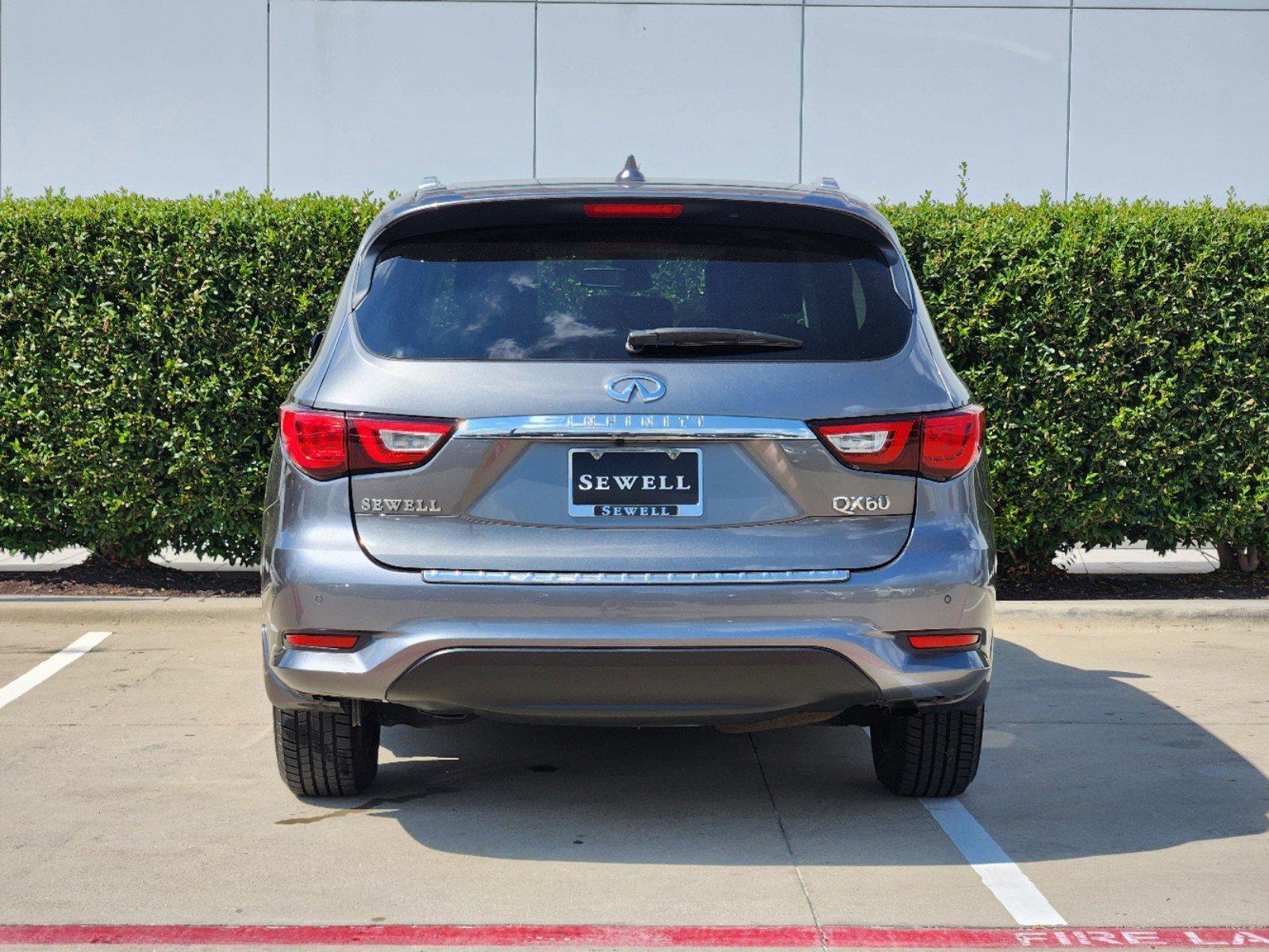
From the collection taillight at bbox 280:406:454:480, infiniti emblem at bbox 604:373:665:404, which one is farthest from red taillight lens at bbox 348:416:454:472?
infiniti emblem at bbox 604:373:665:404

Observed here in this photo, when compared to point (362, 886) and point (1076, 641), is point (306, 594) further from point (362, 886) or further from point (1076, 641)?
point (1076, 641)

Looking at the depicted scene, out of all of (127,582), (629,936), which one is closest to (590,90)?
(127,582)

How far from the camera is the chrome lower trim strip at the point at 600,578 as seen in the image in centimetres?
383

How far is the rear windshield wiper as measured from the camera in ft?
13.1

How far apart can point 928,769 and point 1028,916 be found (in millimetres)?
912

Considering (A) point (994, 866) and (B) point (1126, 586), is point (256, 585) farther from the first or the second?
(A) point (994, 866)

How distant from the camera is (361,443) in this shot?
12.8 ft

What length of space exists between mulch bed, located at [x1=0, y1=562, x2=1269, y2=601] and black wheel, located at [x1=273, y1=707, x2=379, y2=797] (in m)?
4.11

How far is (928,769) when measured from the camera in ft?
15.3

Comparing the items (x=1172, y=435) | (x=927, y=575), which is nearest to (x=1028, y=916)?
(x=927, y=575)

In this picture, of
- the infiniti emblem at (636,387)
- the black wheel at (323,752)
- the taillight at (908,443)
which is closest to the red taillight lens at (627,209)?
the infiniti emblem at (636,387)

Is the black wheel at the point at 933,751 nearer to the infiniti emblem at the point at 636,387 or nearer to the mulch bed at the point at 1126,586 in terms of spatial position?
the infiniti emblem at the point at 636,387

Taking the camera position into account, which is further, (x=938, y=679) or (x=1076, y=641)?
(x=1076, y=641)

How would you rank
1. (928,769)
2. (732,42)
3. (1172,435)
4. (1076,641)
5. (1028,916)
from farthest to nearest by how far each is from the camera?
(732,42) < (1172,435) < (1076,641) < (928,769) < (1028,916)
